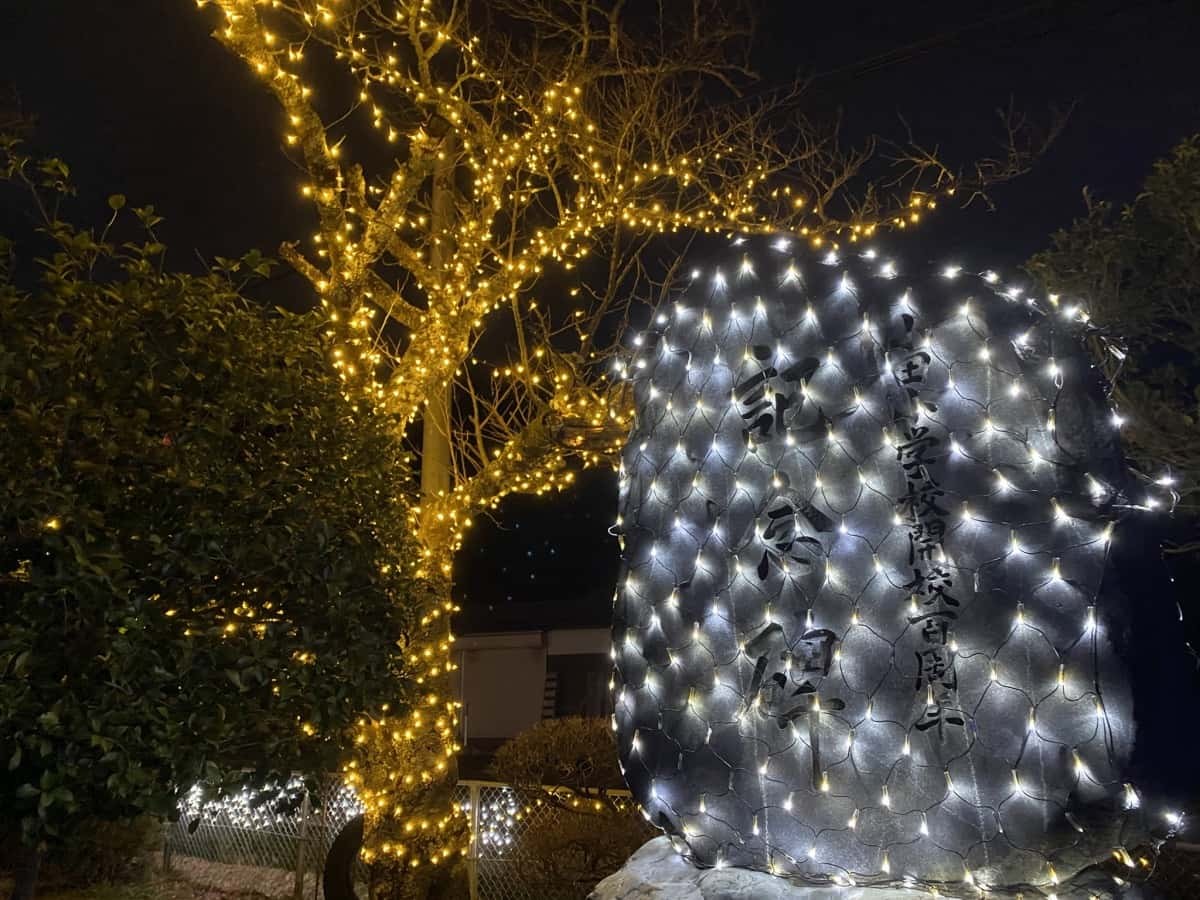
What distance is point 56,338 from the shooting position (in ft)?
12.4

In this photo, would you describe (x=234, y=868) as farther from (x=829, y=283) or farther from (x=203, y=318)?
(x=829, y=283)

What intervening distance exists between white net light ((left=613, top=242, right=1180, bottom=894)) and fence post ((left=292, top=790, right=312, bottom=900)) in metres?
5.48

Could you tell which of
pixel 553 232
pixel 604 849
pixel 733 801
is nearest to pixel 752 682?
pixel 733 801

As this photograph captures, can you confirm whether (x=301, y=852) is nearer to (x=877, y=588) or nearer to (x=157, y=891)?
(x=157, y=891)

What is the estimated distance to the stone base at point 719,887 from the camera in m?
3.06

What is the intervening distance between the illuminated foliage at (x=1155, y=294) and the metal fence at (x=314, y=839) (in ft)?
14.2

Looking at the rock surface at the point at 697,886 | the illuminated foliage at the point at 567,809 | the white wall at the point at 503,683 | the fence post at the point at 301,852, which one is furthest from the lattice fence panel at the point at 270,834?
the white wall at the point at 503,683

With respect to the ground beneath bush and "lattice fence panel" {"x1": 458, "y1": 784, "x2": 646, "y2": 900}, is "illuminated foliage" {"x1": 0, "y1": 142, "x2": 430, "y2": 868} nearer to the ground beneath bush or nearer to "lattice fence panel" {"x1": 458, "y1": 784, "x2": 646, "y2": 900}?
"lattice fence panel" {"x1": 458, "y1": 784, "x2": 646, "y2": 900}

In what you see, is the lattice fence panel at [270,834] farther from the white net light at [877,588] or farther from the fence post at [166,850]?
the white net light at [877,588]

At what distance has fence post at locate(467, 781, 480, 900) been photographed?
752cm

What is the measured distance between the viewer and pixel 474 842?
25.1 feet

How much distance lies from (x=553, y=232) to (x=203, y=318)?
12.8 ft

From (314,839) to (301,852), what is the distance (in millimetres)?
291

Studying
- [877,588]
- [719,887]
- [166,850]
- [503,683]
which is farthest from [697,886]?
[503,683]
